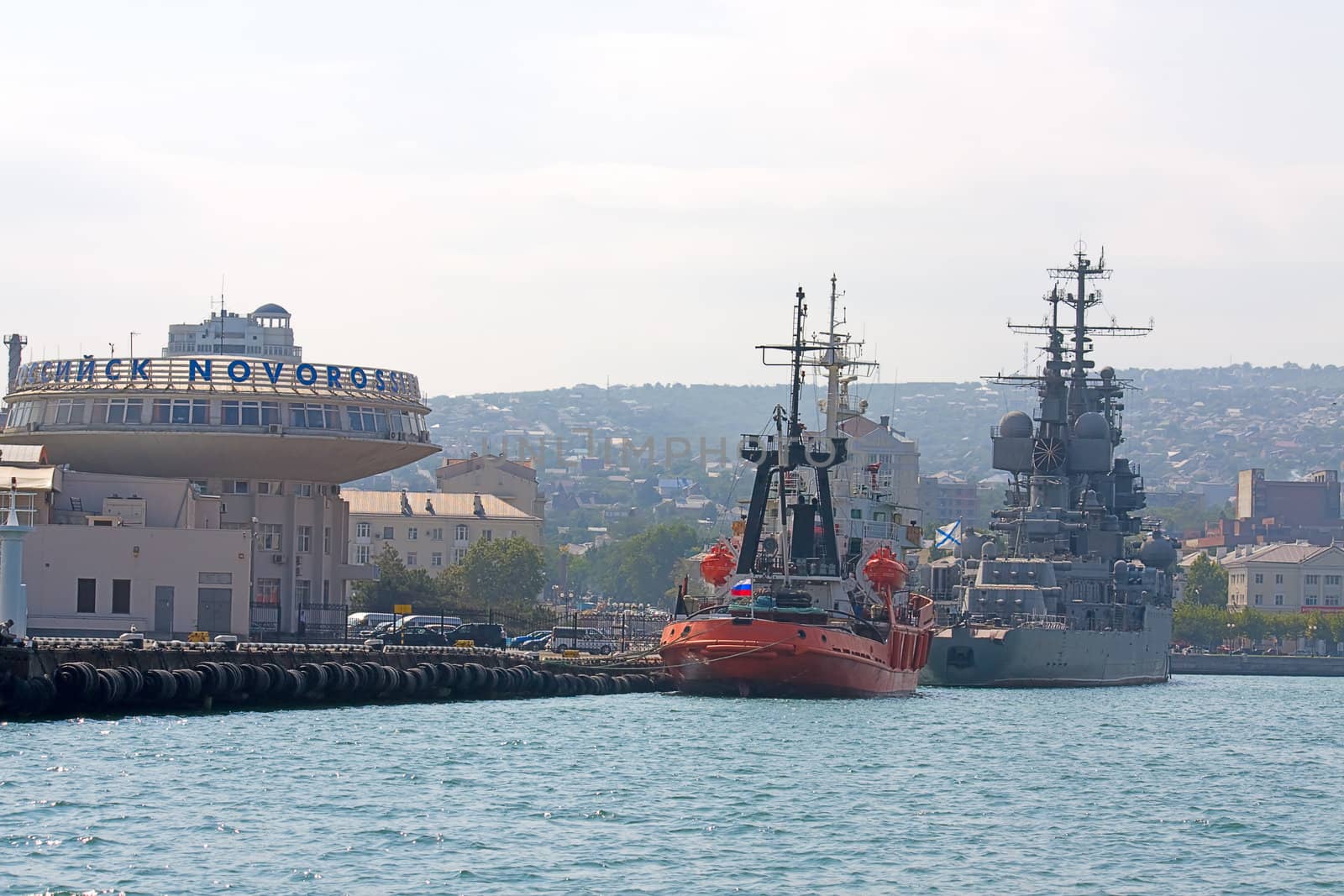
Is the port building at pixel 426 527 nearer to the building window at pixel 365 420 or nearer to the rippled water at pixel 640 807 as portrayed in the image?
the building window at pixel 365 420

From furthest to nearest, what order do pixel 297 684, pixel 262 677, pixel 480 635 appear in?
pixel 480 635 → pixel 297 684 → pixel 262 677

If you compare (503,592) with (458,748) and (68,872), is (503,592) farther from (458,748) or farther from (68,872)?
(68,872)

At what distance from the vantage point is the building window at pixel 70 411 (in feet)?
A: 303

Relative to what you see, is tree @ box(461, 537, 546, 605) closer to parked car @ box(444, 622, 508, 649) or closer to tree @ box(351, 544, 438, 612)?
tree @ box(351, 544, 438, 612)

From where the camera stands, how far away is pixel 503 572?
167 m

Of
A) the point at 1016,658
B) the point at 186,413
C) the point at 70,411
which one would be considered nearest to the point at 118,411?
the point at 70,411

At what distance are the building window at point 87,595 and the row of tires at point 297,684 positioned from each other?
14.1 metres

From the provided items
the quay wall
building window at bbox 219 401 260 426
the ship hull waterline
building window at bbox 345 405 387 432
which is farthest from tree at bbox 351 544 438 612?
the quay wall

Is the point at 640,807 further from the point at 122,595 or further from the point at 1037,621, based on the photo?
the point at 1037,621

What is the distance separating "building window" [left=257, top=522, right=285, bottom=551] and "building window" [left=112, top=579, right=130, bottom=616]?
1650cm

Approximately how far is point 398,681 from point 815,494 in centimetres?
1976

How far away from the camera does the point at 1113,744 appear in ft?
216

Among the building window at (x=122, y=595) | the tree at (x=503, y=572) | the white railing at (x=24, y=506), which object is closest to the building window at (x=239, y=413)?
the white railing at (x=24, y=506)

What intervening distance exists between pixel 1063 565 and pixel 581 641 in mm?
27221
